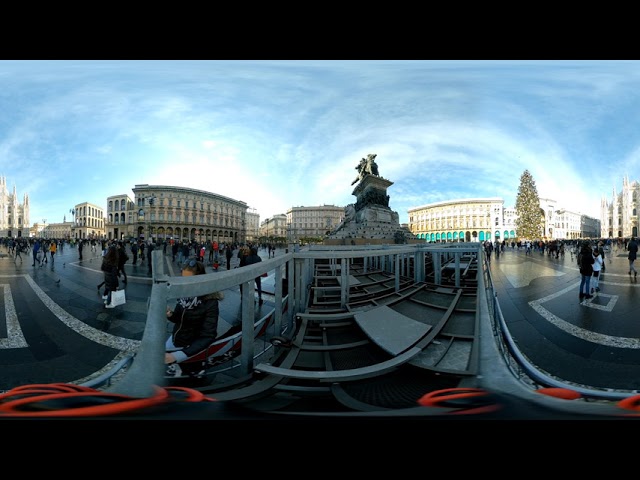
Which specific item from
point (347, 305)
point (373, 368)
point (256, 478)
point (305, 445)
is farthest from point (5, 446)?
point (347, 305)

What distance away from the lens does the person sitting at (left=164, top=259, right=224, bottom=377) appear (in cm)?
114

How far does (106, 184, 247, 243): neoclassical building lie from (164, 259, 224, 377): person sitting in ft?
6.17

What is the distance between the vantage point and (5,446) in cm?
89

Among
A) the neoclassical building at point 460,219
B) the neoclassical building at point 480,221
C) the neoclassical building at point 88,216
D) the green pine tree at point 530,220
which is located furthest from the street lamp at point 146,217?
the green pine tree at point 530,220

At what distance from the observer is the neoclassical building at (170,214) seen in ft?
9.03

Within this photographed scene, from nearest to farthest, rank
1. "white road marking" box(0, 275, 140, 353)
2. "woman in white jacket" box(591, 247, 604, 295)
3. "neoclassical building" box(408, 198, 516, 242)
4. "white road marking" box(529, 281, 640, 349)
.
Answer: "white road marking" box(0, 275, 140, 353) → "white road marking" box(529, 281, 640, 349) → "woman in white jacket" box(591, 247, 604, 295) → "neoclassical building" box(408, 198, 516, 242)

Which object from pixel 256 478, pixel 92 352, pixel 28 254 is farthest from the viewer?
pixel 28 254

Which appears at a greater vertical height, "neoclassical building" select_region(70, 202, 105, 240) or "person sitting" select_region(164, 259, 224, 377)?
"neoclassical building" select_region(70, 202, 105, 240)

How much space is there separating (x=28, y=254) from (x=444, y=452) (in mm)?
7489

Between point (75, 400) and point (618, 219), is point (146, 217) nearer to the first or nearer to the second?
point (75, 400)

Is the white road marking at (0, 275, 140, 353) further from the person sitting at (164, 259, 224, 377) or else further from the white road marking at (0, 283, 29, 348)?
the person sitting at (164, 259, 224, 377)

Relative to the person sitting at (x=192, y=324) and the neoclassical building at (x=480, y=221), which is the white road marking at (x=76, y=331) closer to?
the person sitting at (x=192, y=324)

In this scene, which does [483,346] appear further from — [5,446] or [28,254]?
[28,254]

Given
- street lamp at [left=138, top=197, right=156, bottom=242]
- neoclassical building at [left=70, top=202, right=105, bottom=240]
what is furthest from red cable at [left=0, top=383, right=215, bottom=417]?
neoclassical building at [left=70, top=202, right=105, bottom=240]
